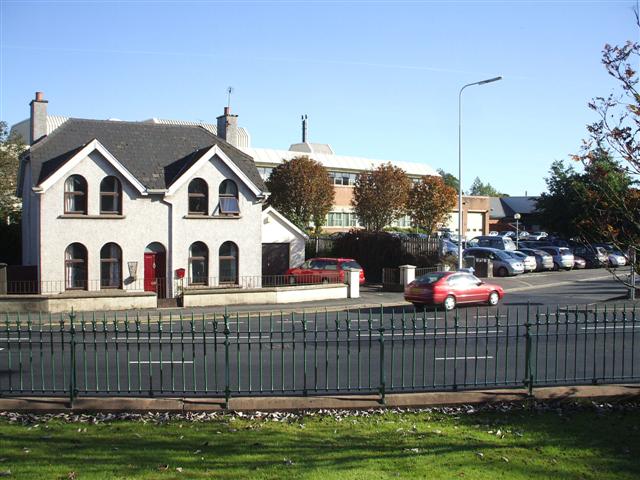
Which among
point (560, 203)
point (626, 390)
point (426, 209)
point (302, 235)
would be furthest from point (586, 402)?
point (560, 203)

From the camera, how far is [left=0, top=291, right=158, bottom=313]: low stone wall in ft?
84.6

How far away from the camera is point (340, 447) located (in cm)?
873

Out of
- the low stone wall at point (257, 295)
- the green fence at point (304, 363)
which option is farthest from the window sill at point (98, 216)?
the green fence at point (304, 363)

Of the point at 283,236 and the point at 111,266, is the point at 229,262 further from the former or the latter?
the point at 283,236

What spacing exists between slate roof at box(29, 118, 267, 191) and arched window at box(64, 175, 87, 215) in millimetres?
855

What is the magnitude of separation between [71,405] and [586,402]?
25.1ft

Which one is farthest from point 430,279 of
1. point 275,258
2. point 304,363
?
point 304,363

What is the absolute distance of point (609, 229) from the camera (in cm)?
A: 1090

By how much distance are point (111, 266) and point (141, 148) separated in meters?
6.08

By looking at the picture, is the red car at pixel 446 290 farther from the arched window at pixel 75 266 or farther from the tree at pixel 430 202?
the tree at pixel 430 202

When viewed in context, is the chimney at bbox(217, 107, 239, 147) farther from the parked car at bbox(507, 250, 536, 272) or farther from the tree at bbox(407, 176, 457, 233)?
the tree at bbox(407, 176, 457, 233)

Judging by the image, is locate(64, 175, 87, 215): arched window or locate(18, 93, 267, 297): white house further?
locate(64, 175, 87, 215): arched window

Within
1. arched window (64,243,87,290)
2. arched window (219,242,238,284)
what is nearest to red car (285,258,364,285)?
arched window (219,242,238,284)

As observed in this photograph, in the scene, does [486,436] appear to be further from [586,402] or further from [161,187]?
[161,187]
